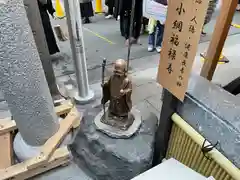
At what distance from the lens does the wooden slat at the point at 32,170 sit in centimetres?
148

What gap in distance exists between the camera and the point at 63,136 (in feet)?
5.58

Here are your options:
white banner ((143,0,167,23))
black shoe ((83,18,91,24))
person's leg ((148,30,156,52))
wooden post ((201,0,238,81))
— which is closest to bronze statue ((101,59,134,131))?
wooden post ((201,0,238,81))

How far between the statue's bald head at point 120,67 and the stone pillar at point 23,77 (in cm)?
44

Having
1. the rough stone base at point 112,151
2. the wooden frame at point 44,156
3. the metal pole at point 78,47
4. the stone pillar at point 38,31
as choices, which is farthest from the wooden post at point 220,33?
the stone pillar at point 38,31

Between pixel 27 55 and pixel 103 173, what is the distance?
88cm

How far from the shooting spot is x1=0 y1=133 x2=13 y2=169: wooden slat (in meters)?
1.55

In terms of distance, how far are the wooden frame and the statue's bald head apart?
2.31ft

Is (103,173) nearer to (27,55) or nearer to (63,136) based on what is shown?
(63,136)

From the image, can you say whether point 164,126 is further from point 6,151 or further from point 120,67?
point 6,151

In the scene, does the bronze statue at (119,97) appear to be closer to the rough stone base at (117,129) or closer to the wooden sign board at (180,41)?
the rough stone base at (117,129)

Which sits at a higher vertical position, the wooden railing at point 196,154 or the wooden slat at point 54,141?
the wooden railing at point 196,154

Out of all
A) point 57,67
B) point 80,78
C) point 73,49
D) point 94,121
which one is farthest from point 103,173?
point 57,67

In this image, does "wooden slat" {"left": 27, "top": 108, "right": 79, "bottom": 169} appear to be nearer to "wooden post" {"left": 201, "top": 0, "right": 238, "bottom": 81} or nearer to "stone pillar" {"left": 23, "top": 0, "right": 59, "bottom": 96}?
"stone pillar" {"left": 23, "top": 0, "right": 59, "bottom": 96}

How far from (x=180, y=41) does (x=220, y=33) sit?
2.41 ft
